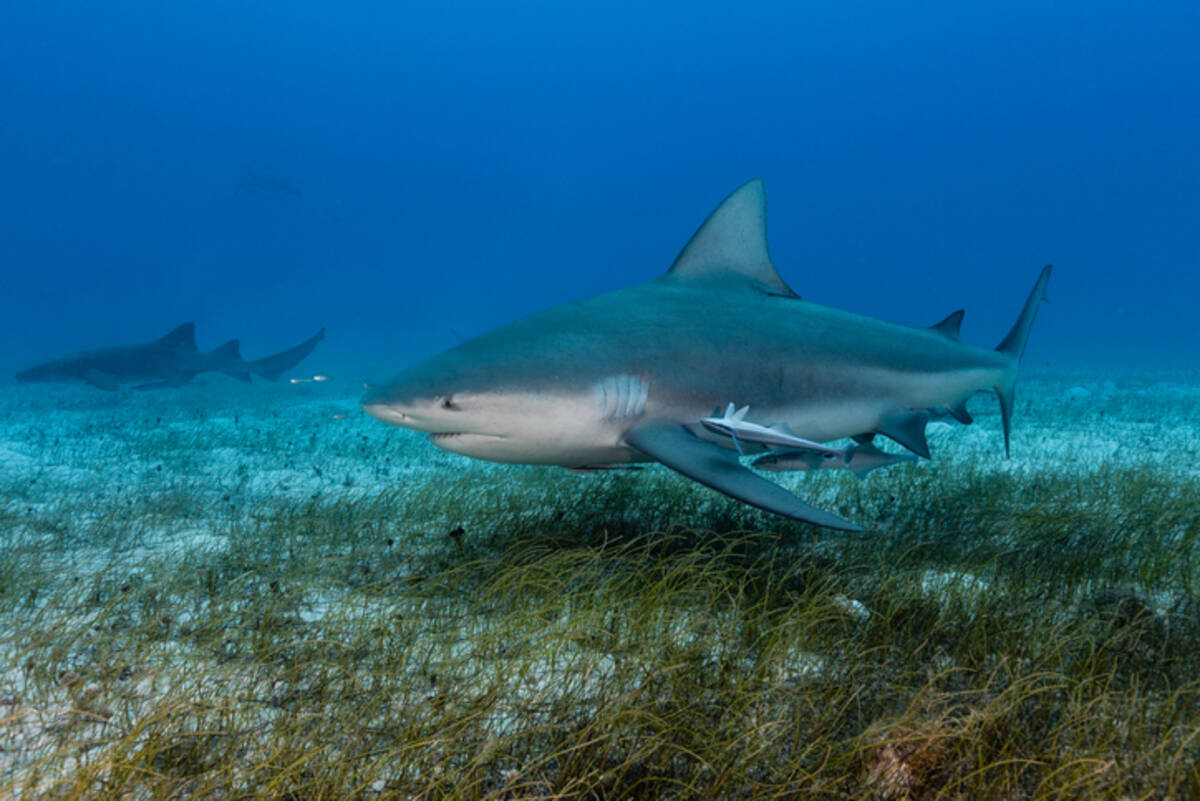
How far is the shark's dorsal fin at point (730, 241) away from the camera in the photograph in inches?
189

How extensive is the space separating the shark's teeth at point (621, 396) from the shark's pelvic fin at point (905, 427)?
85.2 inches

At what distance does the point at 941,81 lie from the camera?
17500 cm

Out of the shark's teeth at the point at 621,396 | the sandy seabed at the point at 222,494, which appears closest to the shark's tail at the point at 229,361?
→ the sandy seabed at the point at 222,494

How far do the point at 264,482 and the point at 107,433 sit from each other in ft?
21.9

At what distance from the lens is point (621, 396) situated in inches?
140

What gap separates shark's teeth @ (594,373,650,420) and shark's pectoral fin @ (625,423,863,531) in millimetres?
130

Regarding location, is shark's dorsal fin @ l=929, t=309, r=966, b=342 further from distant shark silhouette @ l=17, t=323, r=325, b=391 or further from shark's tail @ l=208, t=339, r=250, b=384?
shark's tail @ l=208, t=339, r=250, b=384

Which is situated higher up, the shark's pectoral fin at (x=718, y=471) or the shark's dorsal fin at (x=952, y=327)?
the shark's dorsal fin at (x=952, y=327)

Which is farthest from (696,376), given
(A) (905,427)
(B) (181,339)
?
(B) (181,339)

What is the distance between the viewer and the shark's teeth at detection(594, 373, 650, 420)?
3.48 metres

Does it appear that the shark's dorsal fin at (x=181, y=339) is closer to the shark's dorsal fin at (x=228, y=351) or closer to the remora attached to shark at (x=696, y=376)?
the shark's dorsal fin at (x=228, y=351)

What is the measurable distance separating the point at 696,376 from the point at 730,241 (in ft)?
5.22

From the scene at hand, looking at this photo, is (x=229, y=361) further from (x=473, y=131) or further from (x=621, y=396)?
(x=473, y=131)

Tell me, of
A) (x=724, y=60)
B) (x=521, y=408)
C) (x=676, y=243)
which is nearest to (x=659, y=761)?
(x=521, y=408)
